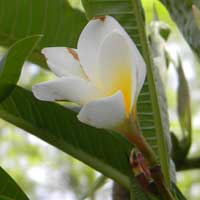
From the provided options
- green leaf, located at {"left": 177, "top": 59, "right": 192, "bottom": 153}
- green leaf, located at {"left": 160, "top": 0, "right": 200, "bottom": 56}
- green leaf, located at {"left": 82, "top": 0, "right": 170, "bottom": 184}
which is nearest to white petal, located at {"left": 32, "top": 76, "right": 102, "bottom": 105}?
green leaf, located at {"left": 82, "top": 0, "right": 170, "bottom": 184}

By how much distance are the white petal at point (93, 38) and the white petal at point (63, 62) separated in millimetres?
11

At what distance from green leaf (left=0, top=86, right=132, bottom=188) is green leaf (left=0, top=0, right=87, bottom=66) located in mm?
124

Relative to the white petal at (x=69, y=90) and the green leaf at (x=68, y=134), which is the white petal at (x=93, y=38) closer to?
the white petal at (x=69, y=90)

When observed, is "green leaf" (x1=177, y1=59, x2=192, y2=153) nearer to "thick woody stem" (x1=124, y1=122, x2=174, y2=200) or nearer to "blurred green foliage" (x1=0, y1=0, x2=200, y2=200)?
"thick woody stem" (x1=124, y1=122, x2=174, y2=200)

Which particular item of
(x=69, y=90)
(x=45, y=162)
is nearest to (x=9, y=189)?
(x=69, y=90)

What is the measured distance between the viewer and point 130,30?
813mm

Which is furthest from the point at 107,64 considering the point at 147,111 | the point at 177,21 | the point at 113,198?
the point at 113,198

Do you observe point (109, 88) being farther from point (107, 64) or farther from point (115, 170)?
point (115, 170)

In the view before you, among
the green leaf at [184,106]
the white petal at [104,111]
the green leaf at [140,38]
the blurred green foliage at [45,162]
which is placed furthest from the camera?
the blurred green foliage at [45,162]

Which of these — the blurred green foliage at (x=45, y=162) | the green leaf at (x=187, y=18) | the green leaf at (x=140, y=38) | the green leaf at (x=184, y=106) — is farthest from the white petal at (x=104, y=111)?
the blurred green foliage at (x=45, y=162)

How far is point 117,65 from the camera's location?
627mm

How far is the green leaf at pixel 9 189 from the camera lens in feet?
2.52

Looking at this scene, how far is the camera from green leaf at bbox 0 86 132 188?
0.82 meters

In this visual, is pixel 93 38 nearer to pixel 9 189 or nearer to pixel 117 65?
pixel 117 65
